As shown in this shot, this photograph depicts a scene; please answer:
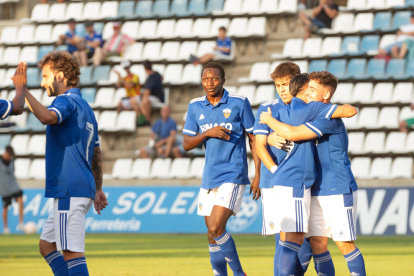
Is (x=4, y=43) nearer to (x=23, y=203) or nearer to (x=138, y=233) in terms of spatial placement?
(x=23, y=203)

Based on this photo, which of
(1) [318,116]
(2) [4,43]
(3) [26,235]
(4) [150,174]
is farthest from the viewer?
(2) [4,43]

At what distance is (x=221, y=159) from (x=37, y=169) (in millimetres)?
12126

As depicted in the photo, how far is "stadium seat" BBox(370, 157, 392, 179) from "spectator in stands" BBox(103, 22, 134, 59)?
27.8 feet

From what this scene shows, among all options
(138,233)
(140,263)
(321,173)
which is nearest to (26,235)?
(138,233)

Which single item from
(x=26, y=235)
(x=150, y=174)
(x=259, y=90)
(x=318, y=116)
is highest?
(x=259, y=90)

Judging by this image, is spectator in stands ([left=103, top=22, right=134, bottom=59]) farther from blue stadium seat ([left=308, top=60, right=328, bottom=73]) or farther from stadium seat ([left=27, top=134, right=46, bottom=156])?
blue stadium seat ([left=308, top=60, right=328, bottom=73])

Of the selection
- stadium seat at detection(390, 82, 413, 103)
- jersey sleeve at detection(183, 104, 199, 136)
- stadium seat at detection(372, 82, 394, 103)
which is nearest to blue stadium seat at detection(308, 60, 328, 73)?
stadium seat at detection(372, 82, 394, 103)

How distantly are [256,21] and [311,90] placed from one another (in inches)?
550

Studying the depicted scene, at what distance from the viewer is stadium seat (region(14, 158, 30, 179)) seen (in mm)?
18078

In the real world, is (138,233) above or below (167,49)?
below

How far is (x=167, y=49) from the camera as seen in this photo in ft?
66.0

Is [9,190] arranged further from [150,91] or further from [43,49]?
[43,49]

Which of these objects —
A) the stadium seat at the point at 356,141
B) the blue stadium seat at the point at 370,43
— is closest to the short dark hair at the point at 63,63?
the stadium seat at the point at 356,141

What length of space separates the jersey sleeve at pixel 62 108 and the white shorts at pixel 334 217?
87.7 inches
